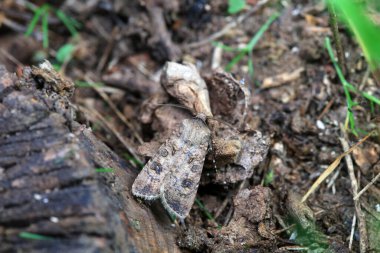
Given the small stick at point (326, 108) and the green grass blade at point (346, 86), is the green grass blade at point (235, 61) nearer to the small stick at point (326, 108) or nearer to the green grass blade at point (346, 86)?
the green grass blade at point (346, 86)

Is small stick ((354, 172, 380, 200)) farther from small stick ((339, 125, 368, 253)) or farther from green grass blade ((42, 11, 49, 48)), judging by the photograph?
green grass blade ((42, 11, 49, 48))

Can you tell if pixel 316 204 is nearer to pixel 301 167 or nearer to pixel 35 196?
pixel 301 167

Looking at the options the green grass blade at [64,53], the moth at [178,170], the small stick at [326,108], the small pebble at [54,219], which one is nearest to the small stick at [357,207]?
the small stick at [326,108]

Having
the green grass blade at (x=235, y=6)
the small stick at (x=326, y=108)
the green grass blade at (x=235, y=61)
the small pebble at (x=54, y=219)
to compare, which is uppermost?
the green grass blade at (x=235, y=6)

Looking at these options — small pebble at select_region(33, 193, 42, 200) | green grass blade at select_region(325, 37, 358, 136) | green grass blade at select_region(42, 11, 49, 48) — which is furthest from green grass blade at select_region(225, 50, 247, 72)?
small pebble at select_region(33, 193, 42, 200)

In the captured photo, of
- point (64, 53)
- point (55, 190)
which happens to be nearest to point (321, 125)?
point (55, 190)

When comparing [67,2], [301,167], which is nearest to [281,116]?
[301,167]
